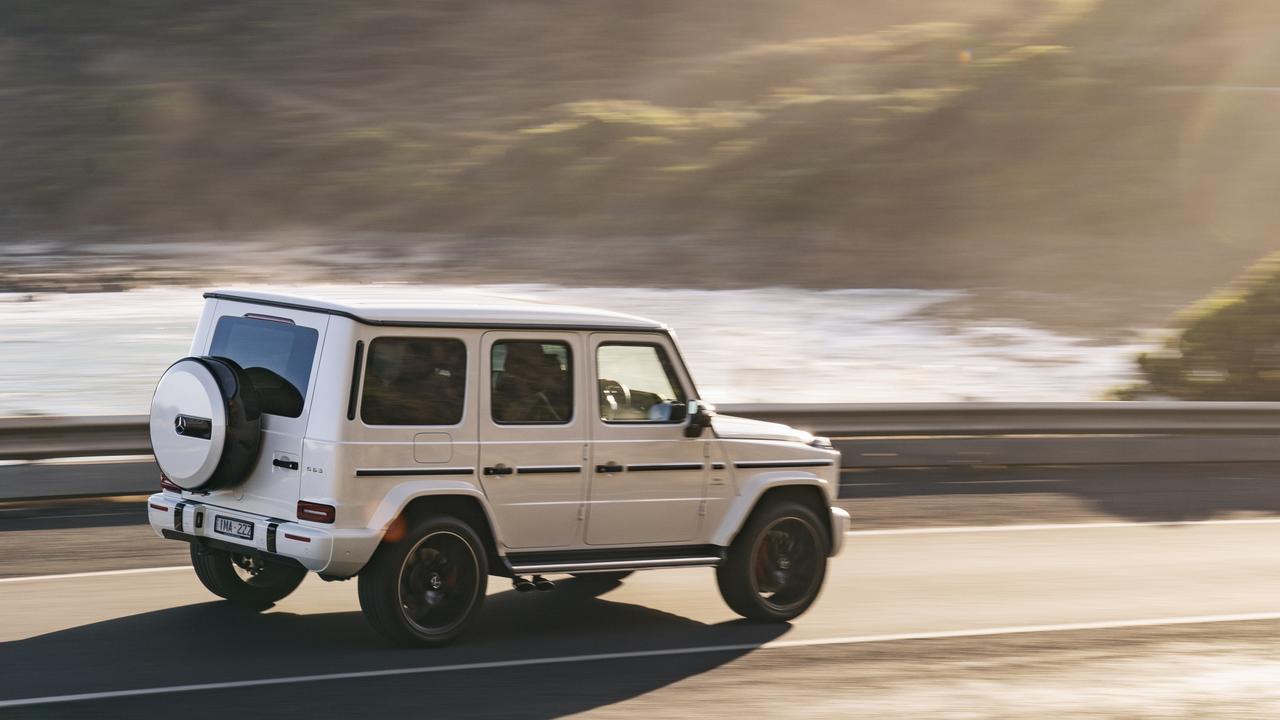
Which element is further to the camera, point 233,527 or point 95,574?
point 95,574

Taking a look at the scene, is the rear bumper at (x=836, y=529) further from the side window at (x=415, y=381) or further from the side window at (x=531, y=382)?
the side window at (x=415, y=381)

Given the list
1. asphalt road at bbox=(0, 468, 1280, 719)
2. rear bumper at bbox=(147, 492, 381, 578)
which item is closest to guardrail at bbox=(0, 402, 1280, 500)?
asphalt road at bbox=(0, 468, 1280, 719)

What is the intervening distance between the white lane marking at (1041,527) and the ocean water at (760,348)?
7527 mm

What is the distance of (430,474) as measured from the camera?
7559mm

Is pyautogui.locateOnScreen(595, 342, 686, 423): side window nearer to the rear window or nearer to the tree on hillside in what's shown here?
the rear window

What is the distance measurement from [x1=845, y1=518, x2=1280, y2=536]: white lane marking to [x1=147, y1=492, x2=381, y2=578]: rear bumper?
5.37m

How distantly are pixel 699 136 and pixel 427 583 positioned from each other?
35359 mm

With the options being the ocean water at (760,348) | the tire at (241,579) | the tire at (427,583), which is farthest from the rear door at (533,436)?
the ocean water at (760,348)

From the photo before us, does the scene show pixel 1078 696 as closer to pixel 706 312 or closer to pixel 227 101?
pixel 706 312

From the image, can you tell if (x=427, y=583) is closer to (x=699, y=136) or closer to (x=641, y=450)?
(x=641, y=450)

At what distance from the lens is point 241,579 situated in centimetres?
862

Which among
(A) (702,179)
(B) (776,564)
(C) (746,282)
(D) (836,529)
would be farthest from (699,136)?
(B) (776,564)

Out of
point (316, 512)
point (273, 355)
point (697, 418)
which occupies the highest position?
point (273, 355)

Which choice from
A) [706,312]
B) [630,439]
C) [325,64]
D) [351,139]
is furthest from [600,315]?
[325,64]
